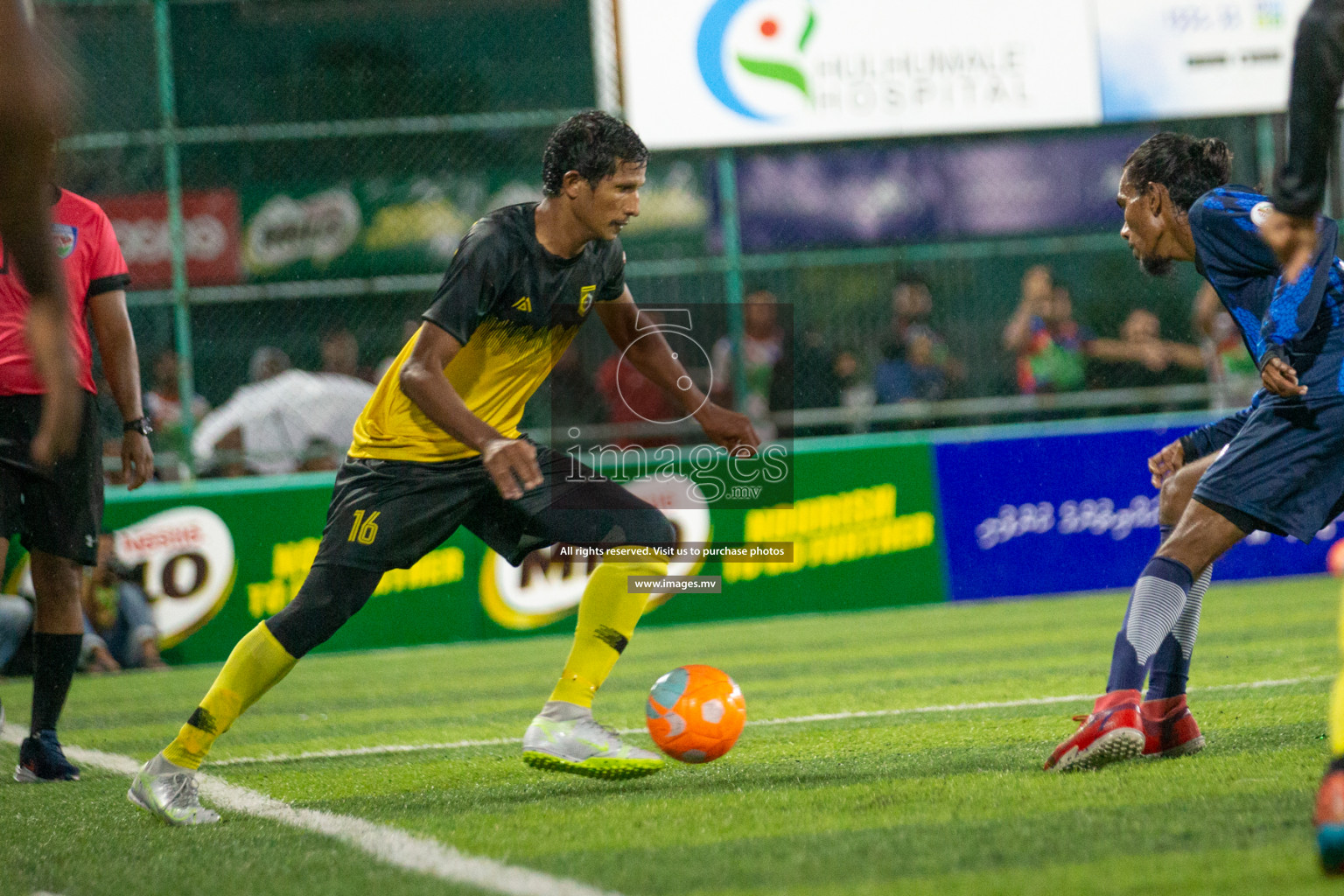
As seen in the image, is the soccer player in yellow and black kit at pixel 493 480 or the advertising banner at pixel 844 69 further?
the advertising banner at pixel 844 69

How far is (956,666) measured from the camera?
8.09 metres

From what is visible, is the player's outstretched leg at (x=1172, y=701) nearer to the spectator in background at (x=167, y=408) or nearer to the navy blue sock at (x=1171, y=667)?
the navy blue sock at (x=1171, y=667)

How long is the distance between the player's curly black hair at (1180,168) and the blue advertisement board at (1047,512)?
23.6ft

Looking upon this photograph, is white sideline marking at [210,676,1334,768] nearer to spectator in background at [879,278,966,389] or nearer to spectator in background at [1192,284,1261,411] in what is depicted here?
spectator in background at [1192,284,1261,411]

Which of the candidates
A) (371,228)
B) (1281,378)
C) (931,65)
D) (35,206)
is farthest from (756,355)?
(35,206)

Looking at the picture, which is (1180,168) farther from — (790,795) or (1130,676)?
(790,795)

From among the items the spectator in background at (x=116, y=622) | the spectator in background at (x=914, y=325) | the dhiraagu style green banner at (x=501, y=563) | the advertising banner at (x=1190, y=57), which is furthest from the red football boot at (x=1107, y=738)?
the advertising banner at (x=1190, y=57)

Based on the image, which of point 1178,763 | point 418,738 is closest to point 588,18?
point 418,738

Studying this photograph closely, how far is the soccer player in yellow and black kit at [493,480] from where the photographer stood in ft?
15.2

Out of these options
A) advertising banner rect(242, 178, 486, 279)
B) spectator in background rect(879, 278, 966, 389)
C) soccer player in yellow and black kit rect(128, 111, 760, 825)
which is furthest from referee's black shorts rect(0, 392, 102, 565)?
advertising banner rect(242, 178, 486, 279)

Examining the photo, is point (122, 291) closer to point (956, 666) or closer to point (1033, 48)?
point (956, 666)

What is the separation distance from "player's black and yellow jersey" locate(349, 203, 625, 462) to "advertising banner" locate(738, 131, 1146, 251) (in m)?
10.8

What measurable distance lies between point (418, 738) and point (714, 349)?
23.4 ft

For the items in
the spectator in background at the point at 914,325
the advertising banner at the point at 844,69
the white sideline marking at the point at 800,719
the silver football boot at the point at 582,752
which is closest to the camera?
the silver football boot at the point at 582,752
